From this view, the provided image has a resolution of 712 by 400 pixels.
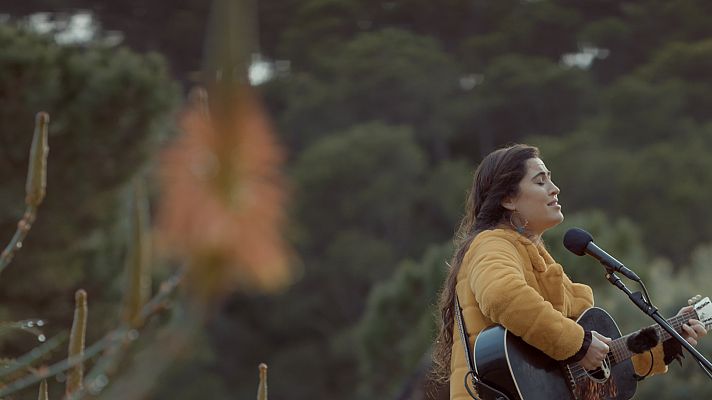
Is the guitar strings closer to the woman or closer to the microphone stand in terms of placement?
the woman

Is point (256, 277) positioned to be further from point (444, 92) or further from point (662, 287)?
point (444, 92)

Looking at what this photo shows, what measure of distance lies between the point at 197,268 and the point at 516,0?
36.7 m

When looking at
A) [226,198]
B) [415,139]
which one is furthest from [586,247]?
[415,139]

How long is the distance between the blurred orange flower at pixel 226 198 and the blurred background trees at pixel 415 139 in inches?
661

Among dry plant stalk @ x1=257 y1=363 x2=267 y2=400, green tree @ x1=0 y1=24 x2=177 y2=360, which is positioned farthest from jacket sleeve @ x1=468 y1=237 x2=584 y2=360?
green tree @ x1=0 y1=24 x2=177 y2=360

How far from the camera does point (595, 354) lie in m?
2.60

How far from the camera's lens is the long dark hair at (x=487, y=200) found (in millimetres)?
2764

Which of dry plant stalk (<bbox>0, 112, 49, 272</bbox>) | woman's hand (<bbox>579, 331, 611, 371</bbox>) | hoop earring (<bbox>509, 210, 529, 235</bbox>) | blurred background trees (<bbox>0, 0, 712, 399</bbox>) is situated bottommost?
blurred background trees (<bbox>0, 0, 712, 399</bbox>)

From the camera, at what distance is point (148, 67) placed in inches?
414

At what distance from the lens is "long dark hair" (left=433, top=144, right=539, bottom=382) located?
276 cm

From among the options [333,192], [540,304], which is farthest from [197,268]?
[333,192]

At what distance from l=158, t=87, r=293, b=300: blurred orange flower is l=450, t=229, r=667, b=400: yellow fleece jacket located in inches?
76.7

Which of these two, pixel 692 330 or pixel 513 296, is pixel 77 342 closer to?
pixel 513 296

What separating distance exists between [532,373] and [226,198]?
2.20 metres
